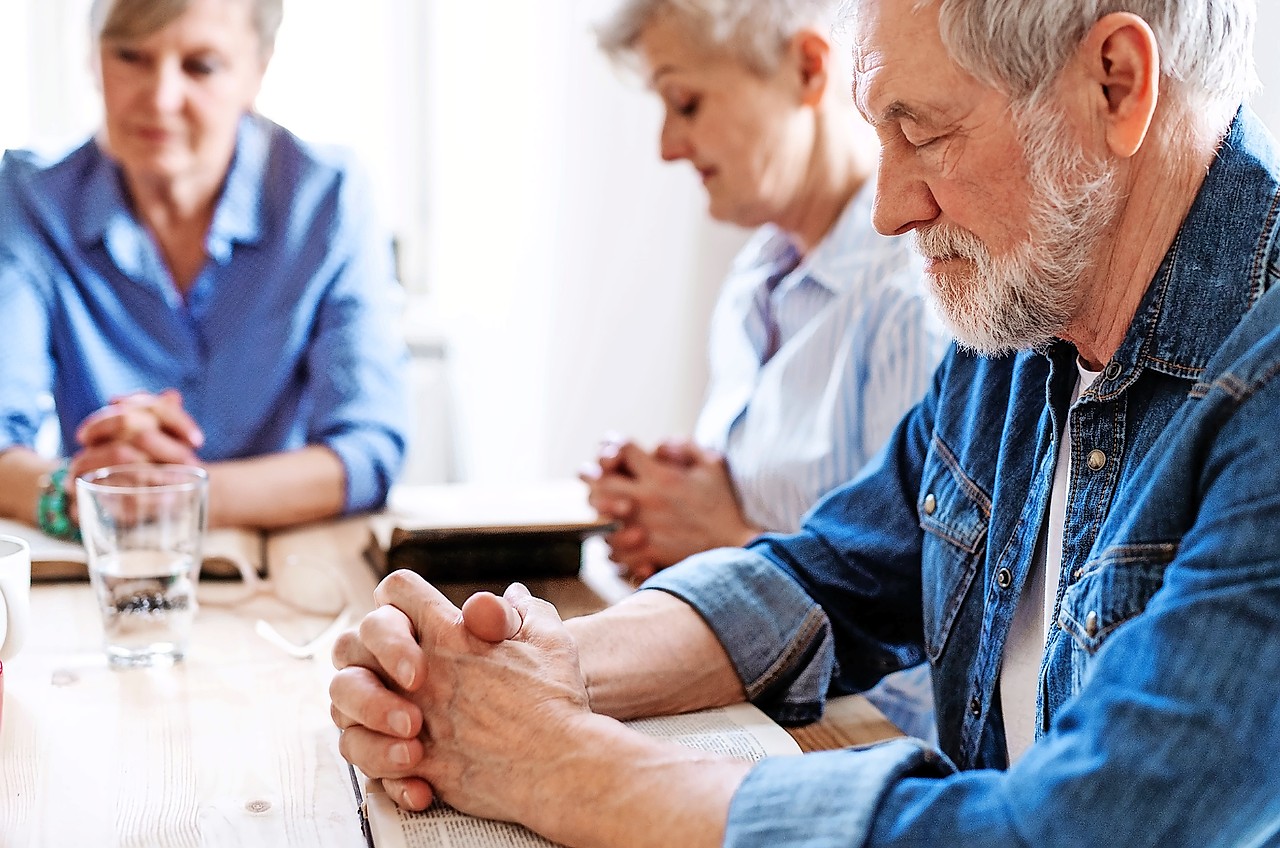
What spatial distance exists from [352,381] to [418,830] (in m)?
1.02

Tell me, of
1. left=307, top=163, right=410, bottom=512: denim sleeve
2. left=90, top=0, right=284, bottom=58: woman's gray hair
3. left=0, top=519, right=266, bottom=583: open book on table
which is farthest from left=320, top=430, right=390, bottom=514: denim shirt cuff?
left=90, top=0, right=284, bottom=58: woman's gray hair

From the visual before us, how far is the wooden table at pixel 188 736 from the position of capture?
2.65 feet

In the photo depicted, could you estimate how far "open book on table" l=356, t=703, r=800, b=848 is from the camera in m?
0.79

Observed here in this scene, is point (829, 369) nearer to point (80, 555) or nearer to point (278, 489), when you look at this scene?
point (278, 489)

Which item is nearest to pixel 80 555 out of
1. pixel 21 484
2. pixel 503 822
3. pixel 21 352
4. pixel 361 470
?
pixel 21 484

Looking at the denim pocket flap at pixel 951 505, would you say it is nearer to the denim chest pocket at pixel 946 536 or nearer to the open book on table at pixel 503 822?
the denim chest pocket at pixel 946 536

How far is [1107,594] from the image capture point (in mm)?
796

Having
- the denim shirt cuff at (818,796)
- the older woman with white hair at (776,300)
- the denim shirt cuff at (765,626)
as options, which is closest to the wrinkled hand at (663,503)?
the older woman with white hair at (776,300)

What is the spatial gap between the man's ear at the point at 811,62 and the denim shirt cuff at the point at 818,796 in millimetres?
1177

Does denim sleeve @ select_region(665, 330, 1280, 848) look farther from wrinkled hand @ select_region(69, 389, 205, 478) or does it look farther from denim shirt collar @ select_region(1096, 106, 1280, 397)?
wrinkled hand @ select_region(69, 389, 205, 478)

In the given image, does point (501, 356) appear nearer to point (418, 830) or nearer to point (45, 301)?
point (45, 301)

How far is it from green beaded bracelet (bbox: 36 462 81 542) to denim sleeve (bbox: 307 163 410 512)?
322 millimetres

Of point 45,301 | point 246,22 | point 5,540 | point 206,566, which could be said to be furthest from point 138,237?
point 5,540

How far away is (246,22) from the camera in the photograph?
1747mm
